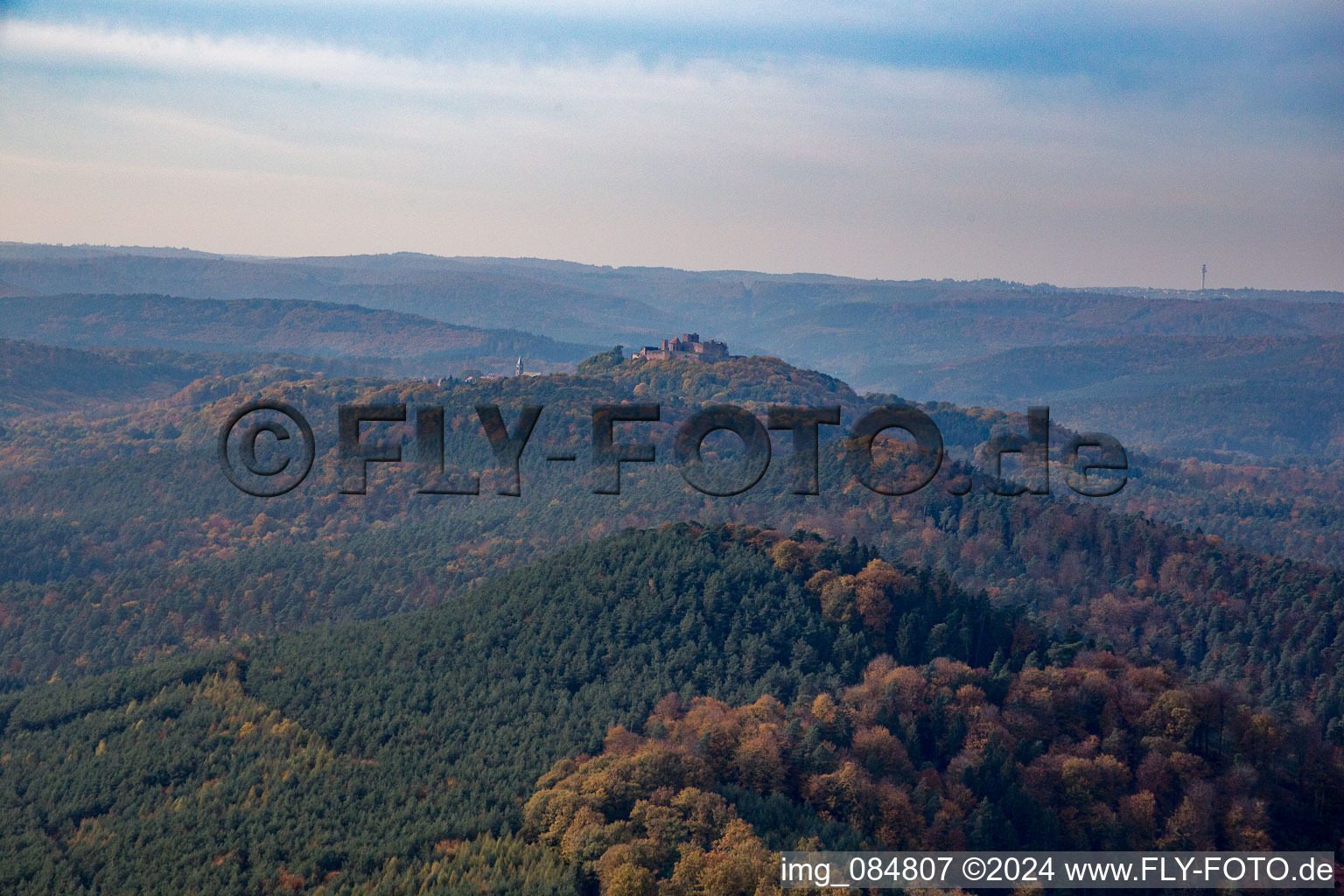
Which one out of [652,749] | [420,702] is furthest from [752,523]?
[652,749]

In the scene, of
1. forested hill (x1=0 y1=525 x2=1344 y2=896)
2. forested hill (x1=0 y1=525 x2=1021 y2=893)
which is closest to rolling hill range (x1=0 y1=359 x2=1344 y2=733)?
forested hill (x1=0 y1=525 x2=1344 y2=896)

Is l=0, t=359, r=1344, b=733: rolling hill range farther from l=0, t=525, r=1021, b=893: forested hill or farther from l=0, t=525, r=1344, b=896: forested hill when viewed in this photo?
l=0, t=525, r=1021, b=893: forested hill

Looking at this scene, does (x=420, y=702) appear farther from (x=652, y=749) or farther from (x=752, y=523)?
(x=752, y=523)

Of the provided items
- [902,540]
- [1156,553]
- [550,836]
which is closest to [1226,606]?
[1156,553]

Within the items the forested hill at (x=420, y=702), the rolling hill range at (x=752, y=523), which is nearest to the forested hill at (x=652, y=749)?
the forested hill at (x=420, y=702)

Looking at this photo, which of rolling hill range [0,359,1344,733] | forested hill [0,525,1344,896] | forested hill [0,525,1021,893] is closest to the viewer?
forested hill [0,525,1344,896]

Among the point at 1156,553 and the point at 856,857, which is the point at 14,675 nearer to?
the point at 856,857
